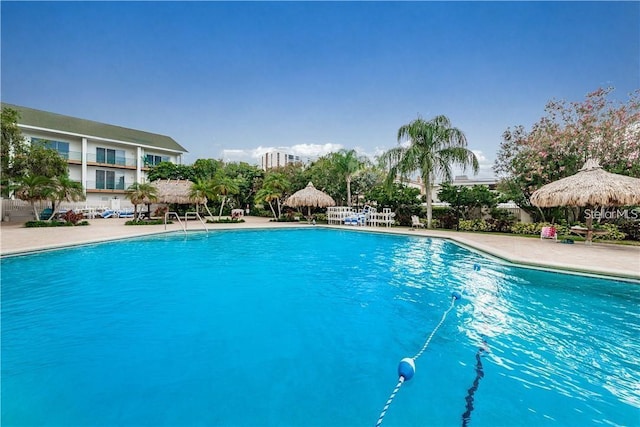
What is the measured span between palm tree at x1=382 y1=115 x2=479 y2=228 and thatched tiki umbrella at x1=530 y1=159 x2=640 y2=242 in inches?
204

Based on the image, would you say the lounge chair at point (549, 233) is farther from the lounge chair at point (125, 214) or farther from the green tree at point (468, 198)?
the lounge chair at point (125, 214)

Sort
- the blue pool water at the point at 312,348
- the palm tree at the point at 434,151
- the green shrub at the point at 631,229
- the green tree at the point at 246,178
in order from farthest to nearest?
the green tree at the point at 246,178 → the palm tree at the point at 434,151 → the green shrub at the point at 631,229 → the blue pool water at the point at 312,348

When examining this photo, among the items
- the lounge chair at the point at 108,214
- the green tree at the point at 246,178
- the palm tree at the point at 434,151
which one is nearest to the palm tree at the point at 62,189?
the lounge chair at the point at 108,214

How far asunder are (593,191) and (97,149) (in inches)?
1368

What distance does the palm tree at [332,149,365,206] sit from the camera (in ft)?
70.2

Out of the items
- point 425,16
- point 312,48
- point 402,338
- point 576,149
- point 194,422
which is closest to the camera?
point 194,422

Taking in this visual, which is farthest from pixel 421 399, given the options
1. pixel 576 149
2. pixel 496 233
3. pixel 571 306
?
pixel 576 149

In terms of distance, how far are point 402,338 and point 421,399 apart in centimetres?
131

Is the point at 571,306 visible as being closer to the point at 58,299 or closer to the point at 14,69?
the point at 58,299

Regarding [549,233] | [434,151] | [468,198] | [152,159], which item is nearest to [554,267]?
[549,233]

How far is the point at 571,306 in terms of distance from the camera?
5.41 metres

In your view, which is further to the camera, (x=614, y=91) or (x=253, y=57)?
(x=253, y=57)

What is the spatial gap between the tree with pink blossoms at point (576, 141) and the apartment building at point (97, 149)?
3080 cm

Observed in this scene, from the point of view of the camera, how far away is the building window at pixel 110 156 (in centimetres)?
2694
